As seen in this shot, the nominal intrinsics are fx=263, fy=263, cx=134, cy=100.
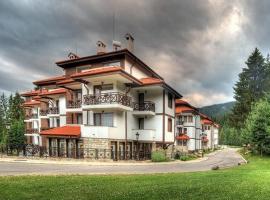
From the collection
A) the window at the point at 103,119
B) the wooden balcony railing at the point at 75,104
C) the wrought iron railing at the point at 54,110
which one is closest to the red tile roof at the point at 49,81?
the wrought iron railing at the point at 54,110

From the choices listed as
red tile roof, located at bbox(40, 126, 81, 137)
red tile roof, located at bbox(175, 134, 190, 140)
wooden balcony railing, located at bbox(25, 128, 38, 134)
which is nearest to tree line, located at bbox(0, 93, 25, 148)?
wooden balcony railing, located at bbox(25, 128, 38, 134)

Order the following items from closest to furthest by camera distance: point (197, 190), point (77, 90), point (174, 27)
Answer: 1. point (197, 190)
2. point (174, 27)
3. point (77, 90)

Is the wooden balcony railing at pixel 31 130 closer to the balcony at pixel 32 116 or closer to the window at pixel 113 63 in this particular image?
the balcony at pixel 32 116

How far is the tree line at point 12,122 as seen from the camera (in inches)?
1767

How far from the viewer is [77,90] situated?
36094 millimetres

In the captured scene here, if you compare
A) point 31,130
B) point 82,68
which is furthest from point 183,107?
point 31,130

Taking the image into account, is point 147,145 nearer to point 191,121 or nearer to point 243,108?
point 191,121

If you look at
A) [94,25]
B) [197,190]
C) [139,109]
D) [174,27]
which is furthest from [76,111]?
[197,190]

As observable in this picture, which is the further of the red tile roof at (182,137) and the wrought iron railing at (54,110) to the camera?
the red tile roof at (182,137)

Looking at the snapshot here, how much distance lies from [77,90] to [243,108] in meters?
42.5

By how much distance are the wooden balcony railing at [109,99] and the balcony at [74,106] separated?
3.50 metres

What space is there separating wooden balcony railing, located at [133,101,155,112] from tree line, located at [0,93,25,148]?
863 inches

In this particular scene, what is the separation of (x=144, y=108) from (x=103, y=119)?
5352 mm

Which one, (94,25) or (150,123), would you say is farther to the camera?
(150,123)
